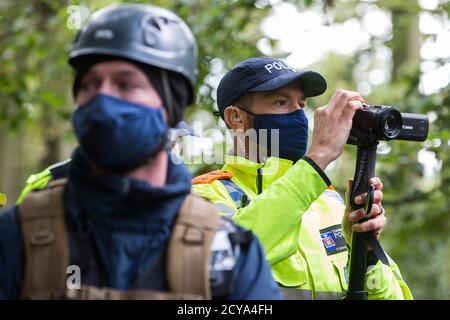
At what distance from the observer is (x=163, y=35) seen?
9.15ft

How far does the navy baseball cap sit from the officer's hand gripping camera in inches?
16.7

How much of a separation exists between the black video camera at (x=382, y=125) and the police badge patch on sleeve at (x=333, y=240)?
0.49 meters

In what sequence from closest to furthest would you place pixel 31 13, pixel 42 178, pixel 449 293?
pixel 42 178, pixel 31 13, pixel 449 293

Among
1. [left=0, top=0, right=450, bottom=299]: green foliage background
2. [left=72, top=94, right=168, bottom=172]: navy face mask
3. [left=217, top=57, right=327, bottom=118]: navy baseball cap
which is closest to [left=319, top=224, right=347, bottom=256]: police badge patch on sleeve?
[left=217, top=57, right=327, bottom=118]: navy baseball cap

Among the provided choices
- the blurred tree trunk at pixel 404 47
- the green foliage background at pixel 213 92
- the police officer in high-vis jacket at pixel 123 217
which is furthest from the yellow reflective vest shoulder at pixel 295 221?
the blurred tree trunk at pixel 404 47

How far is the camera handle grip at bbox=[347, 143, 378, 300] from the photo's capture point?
12.8ft

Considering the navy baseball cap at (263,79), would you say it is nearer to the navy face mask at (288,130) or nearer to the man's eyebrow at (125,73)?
the navy face mask at (288,130)

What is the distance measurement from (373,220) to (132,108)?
5.55 feet

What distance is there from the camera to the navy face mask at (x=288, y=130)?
433 centimetres

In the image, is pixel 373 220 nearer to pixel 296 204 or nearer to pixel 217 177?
pixel 296 204

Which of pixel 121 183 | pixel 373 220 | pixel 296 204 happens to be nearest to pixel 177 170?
pixel 121 183

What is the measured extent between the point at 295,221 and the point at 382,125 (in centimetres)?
62

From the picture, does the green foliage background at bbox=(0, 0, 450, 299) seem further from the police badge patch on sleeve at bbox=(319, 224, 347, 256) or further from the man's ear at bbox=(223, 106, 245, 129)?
the police badge patch on sleeve at bbox=(319, 224, 347, 256)

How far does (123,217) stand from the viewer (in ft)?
8.63
